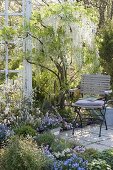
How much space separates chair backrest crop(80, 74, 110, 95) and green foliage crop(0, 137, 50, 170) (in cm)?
266

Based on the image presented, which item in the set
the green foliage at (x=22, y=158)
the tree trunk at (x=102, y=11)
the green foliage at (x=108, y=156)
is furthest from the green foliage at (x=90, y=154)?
the tree trunk at (x=102, y=11)

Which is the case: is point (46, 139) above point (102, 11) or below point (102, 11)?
below

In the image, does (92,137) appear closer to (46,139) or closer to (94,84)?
(94,84)

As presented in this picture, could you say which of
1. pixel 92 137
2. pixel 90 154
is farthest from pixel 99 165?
pixel 92 137

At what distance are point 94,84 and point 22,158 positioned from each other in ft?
9.42

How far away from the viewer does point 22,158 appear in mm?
3061

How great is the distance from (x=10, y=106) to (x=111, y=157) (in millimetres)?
2229

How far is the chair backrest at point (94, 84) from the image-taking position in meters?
5.66

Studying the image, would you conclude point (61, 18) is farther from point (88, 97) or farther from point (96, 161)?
point (96, 161)

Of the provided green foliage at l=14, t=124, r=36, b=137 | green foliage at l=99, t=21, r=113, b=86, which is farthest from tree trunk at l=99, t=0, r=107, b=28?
green foliage at l=14, t=124, r=36, b=137

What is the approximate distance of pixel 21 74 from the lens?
571 cm

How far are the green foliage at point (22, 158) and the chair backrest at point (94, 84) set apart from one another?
2.66 m

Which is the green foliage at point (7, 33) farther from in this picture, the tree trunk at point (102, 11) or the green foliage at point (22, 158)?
the tree trunk at point (102, 11)

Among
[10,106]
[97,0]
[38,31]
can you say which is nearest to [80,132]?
[10,106]
